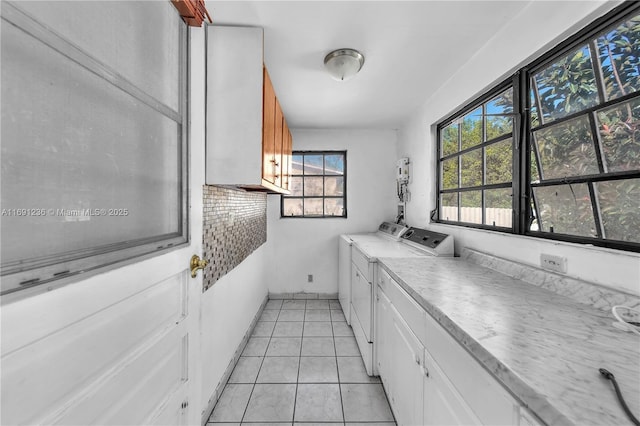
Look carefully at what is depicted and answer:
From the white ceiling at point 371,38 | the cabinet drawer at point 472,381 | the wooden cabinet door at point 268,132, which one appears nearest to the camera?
the cabinet drawer at point 472,381

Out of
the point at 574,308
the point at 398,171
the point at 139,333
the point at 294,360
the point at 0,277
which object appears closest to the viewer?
the point at 0,277

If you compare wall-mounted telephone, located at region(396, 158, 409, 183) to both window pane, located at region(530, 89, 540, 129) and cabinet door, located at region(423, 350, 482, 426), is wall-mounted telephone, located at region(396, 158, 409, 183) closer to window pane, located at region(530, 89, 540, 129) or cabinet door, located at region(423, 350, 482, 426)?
window pane, located at region(530, 89, 540, 129)

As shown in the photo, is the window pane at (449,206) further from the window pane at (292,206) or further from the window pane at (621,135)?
the window pane at (292,206)

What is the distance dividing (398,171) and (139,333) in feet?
10.3

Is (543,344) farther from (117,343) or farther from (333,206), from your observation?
(333,206)

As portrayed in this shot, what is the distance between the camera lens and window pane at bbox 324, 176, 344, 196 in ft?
12.2

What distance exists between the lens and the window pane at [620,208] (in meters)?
1.03

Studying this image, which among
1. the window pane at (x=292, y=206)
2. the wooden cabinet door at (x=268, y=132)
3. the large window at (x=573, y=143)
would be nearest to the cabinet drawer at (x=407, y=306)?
the large window at (x=573, y=143)

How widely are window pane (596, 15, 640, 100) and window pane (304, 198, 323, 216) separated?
2942 millimetres

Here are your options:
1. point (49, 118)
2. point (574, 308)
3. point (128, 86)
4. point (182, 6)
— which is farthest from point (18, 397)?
point (574, 308)

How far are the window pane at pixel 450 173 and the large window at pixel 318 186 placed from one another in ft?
4.85

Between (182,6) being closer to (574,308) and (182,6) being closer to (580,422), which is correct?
(580,422)

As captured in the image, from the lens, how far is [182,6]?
2.95 feet

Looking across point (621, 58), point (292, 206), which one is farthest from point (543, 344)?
point (292, 206)
